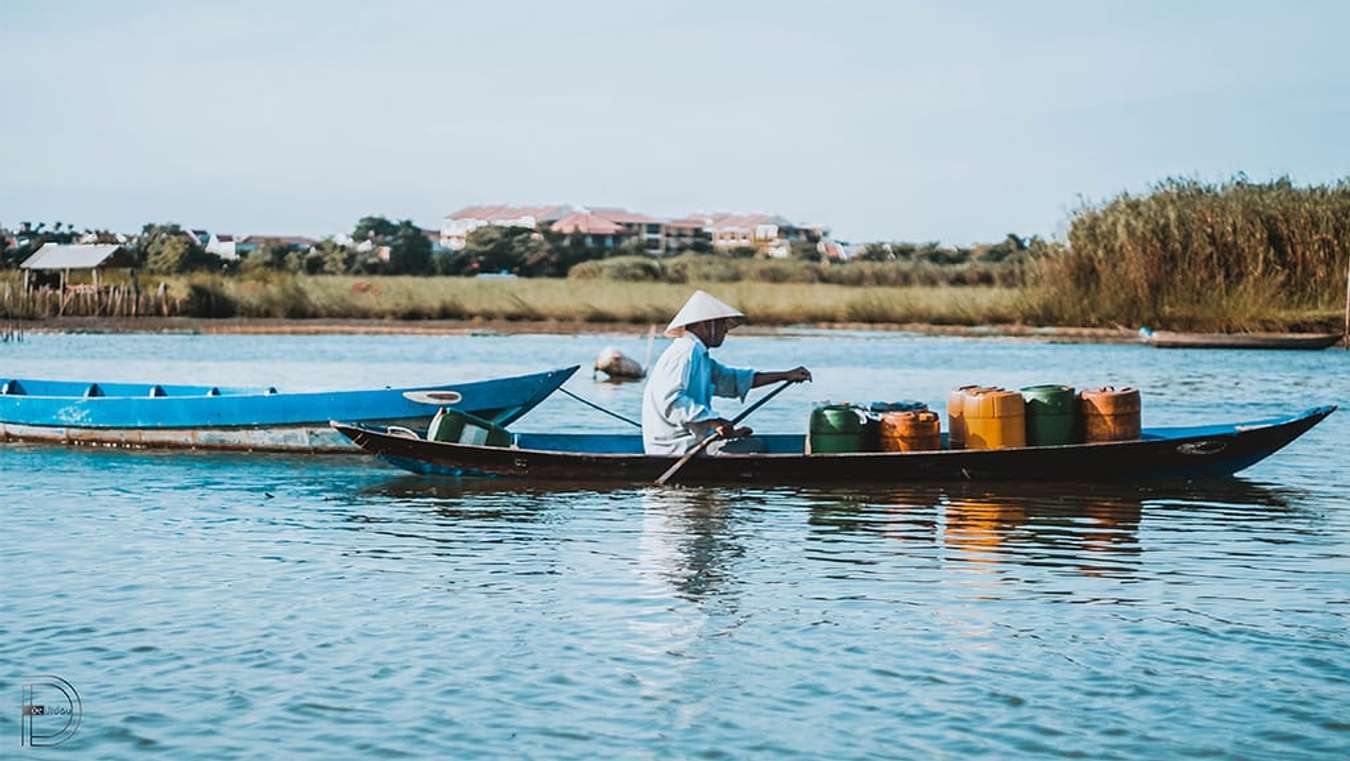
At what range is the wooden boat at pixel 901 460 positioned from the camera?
522 inches

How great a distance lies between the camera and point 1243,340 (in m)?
35.2

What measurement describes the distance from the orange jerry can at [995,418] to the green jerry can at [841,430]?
76 cm


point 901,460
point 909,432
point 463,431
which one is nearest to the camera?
point 901,460

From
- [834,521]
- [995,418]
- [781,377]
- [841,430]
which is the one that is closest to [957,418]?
[995,418]

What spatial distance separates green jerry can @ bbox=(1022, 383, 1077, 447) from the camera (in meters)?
13.4

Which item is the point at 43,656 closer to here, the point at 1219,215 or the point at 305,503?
the point at 305,503

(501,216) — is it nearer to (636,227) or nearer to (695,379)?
(636,227)

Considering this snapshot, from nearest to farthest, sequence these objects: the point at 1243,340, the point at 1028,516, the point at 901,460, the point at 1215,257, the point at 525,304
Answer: the point at 1028,516 < the point at 901,460 < the point at 1243,340 < the point at 1215,257 < the point at 525,304

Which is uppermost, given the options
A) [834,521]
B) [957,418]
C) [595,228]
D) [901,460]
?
[595,228]

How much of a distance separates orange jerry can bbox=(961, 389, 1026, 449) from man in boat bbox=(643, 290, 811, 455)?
4.61 feet

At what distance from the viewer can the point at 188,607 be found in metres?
9.03

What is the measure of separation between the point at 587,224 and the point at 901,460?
10442cm

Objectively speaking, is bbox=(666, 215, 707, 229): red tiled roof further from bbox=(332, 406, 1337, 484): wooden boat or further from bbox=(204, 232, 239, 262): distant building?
bbox=(332, 406, 1337, 484): wooden boat

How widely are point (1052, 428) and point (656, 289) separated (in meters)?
35.8
